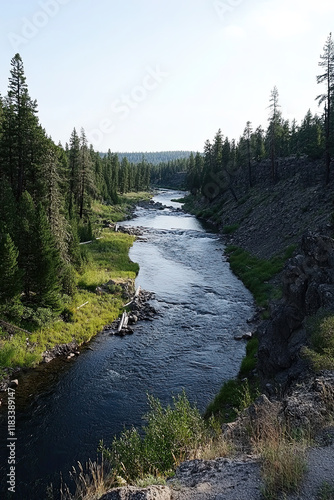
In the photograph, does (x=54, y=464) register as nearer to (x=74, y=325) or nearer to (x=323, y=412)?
(x=323, y=412)

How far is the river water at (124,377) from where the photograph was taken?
14461 millimetres

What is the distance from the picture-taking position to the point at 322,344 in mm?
13367

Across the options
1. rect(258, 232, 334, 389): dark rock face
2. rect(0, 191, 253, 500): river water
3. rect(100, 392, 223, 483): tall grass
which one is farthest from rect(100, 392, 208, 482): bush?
rect(258, 232, 334, 389): dark rock face

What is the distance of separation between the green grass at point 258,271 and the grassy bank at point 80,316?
12.3 metres

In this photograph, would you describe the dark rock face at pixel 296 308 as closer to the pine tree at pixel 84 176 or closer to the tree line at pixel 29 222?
the tree line at pixel 29 222

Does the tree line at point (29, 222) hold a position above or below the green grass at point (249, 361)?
above

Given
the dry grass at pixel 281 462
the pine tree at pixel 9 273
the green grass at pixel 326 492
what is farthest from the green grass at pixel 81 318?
the green grass at pixel 326 492

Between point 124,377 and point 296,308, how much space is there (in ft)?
34.8

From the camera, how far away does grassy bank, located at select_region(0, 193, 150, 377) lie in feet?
68.8

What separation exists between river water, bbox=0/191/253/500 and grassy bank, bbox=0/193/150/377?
1.27 meters

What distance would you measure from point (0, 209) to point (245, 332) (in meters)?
20.7

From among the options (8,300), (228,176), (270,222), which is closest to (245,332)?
(8,300)

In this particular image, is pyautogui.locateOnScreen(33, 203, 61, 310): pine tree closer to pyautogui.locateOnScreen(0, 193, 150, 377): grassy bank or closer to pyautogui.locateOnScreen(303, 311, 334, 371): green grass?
pyautogui.locateOnScreen(0, 193, 150, 377): grassy bank

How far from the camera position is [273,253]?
4009cm
